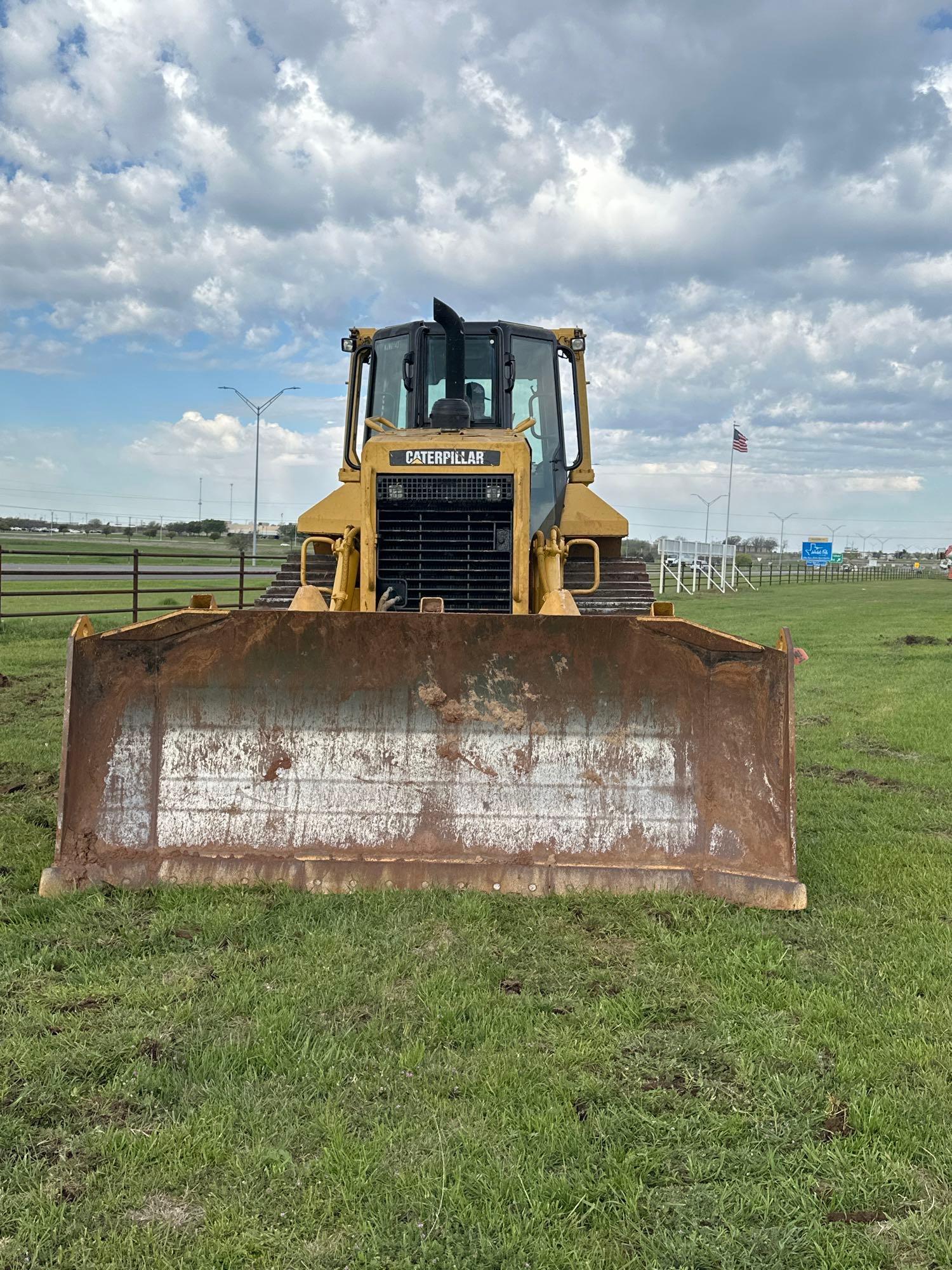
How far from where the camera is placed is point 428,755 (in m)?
4.50

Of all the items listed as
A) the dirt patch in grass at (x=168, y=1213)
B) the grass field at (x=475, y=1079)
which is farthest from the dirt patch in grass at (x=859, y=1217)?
the dirt patch in grass at (x=168, y=1213)

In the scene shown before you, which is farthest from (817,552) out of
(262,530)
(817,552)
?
(262,530)

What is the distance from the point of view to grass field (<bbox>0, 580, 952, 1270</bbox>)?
2311 millimetres

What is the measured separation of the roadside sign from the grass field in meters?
73.8

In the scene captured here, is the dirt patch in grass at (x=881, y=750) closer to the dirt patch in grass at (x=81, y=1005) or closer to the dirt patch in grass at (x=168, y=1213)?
the dirt patch in grass at (x=81, y=1005)

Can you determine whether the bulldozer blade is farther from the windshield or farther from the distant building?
the distant building

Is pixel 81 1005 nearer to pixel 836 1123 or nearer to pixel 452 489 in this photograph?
pixel 836 1123

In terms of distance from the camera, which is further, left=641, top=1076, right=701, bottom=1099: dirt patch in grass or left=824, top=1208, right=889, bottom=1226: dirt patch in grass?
left=641, top=1076, right=701, bottom=1099: dirt patch in grass

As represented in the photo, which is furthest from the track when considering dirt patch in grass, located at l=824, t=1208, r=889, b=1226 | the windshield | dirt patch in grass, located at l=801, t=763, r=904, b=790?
dirt patch in grass, located at l=824, t=1208, r=889, b=1226

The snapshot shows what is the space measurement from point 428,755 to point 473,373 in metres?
3.41

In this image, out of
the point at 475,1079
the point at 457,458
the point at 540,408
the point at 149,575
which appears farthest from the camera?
the point at 149,575

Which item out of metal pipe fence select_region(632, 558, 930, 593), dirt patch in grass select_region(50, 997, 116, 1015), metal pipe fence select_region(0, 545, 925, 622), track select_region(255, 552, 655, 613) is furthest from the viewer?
metal pipe fence select_region(632, 558, 930, 593)

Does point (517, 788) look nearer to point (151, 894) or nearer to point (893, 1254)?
point (151, 894)

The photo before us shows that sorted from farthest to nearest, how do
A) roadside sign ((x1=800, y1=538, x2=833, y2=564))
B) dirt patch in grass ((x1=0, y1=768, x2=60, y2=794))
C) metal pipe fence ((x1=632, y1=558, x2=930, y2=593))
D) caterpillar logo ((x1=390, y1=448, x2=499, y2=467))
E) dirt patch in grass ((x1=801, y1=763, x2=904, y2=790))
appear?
roadside sign ((x1=800, y1=538, x2=833, y2=564))
metal pipe fence ((x1=632, y1=558, x2=930, y2=593))
dirt patch in grass ((x1=801, y1=763, x2=904, y2=790))
dirt patch in grass ((x1=0, y1=768, x2=60, y2=794))
caterpillar logo ((x1=390, y1=448, x2=499, y2=467))
